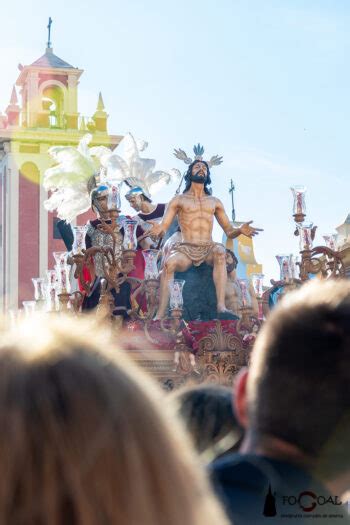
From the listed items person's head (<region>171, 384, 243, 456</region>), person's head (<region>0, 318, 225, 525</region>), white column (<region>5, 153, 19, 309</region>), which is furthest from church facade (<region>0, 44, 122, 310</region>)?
person's head (<region>0, 318, 225, 525</region>)

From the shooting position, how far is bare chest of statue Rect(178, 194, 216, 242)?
1471 centimetres

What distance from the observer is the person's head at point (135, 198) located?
16781 millimetres

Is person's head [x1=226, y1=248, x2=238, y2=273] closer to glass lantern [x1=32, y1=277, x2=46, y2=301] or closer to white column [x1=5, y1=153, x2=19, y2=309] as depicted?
glass lantern [x1=32, y1=277, x2=46, y2=301]

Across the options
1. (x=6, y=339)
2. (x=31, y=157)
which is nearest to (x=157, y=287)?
(x=6, y=339)

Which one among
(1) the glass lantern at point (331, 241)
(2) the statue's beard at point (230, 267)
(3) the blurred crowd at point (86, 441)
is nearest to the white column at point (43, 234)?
(2) the statue's beard at point (230, 267)

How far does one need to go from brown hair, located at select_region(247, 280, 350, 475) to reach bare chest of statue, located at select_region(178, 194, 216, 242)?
496 inches

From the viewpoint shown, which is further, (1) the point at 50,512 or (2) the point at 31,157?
(2) the point at 31,157

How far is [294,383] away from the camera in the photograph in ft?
6.82

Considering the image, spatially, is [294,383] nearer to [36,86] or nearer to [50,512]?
[50,512]

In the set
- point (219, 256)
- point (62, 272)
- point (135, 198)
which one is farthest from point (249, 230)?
point (135, 198)

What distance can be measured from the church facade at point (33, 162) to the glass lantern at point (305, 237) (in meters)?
22.4

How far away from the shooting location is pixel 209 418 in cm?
274

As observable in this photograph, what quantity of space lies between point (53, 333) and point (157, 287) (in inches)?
479

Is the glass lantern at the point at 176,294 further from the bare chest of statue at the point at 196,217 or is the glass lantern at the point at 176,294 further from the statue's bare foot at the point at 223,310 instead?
the bare chest of statue at the point at 196,217
